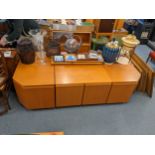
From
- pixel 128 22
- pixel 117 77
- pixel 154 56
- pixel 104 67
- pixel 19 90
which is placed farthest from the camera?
pixel 128 22

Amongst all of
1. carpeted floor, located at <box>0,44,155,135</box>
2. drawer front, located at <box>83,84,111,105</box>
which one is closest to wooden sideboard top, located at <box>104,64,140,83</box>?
drawer front, located at <box>83,84,111,105</box>

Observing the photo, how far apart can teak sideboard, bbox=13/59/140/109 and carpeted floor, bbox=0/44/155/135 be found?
11 cm

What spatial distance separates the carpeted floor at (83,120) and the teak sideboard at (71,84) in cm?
11

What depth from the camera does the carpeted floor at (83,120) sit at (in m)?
2.08

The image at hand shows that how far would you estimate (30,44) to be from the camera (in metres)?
2.18

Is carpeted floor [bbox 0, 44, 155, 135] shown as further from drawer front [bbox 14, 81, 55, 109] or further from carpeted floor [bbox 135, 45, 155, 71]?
carpeted floor [bbox 135, 45, 155, 71]

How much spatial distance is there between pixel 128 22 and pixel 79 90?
11.9 feet

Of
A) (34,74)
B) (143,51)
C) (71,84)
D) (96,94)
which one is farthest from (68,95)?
(143,51)

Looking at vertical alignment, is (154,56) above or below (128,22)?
below

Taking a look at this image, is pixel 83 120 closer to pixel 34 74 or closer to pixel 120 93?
pixel 120 93

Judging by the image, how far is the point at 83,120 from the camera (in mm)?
2225

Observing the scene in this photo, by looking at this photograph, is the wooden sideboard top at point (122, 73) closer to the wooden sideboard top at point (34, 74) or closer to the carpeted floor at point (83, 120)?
the carpeted floor at point (83, 120)

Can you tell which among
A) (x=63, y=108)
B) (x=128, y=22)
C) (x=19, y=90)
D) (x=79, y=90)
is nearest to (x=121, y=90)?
(x=79, y=90)

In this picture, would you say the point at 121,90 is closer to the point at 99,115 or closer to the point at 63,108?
the point at 99,115
